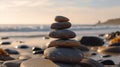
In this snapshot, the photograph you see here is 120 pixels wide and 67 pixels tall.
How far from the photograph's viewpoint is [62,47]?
1162 cm

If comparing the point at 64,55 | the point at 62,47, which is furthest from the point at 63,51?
the point at 62,47

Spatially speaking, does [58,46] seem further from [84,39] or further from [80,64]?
[84,39]

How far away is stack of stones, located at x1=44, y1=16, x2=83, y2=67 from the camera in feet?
36.6

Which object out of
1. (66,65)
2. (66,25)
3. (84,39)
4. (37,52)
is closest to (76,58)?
(66,65)

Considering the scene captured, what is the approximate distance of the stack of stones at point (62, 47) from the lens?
11156 millimetres

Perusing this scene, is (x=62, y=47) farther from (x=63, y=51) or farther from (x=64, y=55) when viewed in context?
(x=64, y=55)

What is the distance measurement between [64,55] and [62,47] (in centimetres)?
55

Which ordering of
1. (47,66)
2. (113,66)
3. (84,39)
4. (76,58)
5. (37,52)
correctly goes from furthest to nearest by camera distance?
(84,39), (37,52), (113,66), (76,58), (47,66)

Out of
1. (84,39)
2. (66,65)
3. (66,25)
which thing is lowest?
(84,39)

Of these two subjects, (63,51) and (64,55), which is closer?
(64,55)

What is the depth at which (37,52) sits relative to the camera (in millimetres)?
17812

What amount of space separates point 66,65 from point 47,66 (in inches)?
50.2

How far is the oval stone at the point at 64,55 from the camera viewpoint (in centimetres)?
1113

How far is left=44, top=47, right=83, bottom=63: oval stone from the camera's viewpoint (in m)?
11.1
